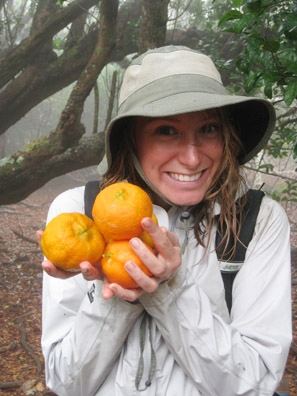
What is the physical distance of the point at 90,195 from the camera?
190 centimetres

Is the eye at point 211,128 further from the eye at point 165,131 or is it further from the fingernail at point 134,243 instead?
the fingernail at point 134,243

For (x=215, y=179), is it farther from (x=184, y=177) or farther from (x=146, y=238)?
(x=146, y=238)

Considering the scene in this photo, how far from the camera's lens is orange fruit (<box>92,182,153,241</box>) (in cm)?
143

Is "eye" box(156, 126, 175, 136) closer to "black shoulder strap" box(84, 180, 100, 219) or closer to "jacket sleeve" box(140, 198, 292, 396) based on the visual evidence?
"black shoulder strap" box(84, 180, 100, 219)

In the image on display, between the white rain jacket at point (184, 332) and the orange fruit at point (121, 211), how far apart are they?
22 cm

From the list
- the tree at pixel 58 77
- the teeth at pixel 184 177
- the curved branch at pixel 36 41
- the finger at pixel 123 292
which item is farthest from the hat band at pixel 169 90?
the curved branch at pixel 36 41

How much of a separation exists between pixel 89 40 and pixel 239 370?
6253mm

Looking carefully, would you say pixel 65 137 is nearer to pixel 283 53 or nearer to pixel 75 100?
pixel 75 100

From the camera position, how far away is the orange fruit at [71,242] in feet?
4.63

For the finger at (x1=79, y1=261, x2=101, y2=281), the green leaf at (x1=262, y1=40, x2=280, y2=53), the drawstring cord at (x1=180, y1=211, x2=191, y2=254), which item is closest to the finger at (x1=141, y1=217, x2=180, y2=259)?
the finger at (x1=79, y1=261, x2=101, y2=281)

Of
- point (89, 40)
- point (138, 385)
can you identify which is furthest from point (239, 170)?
point (89, 40)

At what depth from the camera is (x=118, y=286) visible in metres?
1.38

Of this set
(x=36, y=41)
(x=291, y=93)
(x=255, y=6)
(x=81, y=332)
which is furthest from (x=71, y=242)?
(x=36, y=41)

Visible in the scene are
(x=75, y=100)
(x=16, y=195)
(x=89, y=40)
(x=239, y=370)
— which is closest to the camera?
(x=239, y=370)
